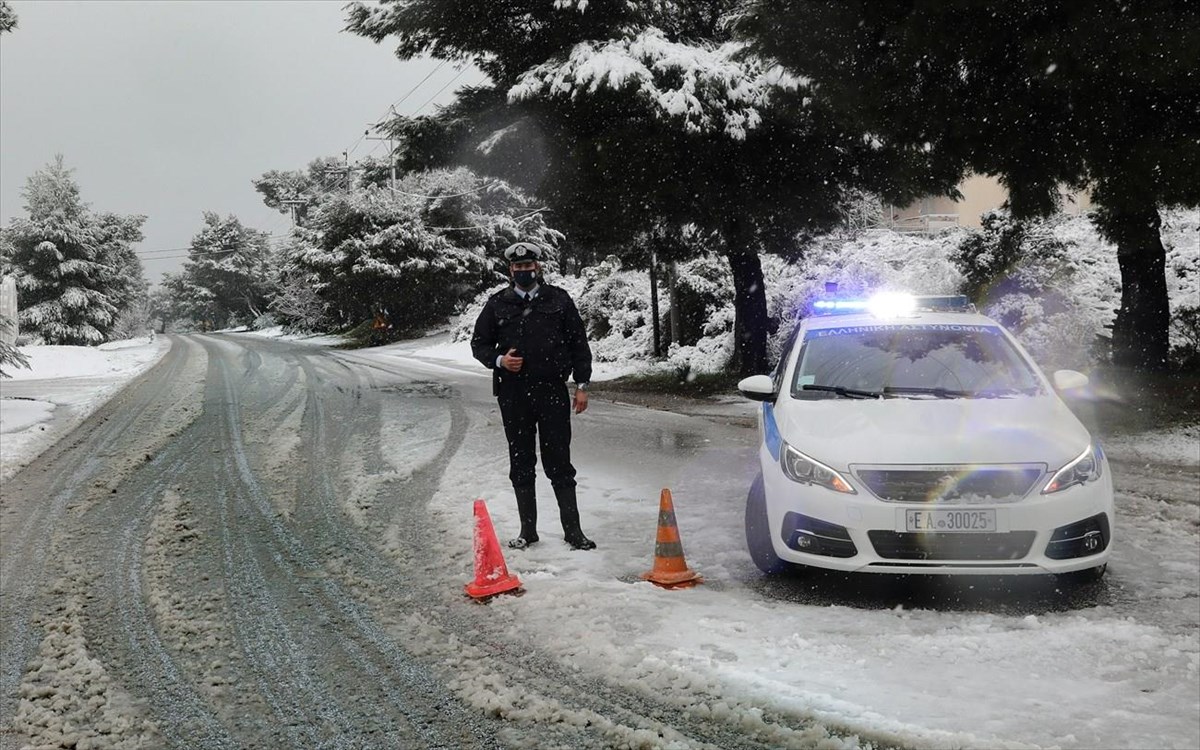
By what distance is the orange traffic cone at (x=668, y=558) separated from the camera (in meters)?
4.93

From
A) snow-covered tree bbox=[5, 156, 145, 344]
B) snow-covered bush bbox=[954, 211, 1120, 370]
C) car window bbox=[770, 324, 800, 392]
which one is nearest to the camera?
car window bbox=[770, 324, 800, 392]

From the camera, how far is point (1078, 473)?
4461mm

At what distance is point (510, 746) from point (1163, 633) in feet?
10.3

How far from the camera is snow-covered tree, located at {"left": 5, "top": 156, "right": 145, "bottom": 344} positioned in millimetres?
45938

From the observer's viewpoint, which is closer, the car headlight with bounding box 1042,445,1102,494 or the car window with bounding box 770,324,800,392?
the car headlight with bounding box 1042,445,1102,494

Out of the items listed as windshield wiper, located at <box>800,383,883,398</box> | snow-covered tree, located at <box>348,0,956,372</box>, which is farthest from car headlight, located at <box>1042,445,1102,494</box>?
snow-covered tree, located at <box>348,0,956,372</box>

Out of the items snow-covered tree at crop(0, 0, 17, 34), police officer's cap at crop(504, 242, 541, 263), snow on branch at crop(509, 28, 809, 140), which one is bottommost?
police officer's cap at crop(504, 242, 541, 263)

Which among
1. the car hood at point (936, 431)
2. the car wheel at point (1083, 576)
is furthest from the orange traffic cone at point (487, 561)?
the car wheel at point (1083, 576)

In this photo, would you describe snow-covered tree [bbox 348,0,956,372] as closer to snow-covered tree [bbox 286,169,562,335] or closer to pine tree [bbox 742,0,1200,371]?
pine tree [bbox 742,0,1200,371]

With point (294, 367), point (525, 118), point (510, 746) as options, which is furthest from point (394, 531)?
point (294, 367)

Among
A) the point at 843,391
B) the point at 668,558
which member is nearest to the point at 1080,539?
the point at 843,391

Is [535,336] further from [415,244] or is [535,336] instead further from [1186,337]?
[415,244]

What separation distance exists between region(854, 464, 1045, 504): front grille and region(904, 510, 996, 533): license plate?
0.19 ft

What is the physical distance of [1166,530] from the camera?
6.07 meters
